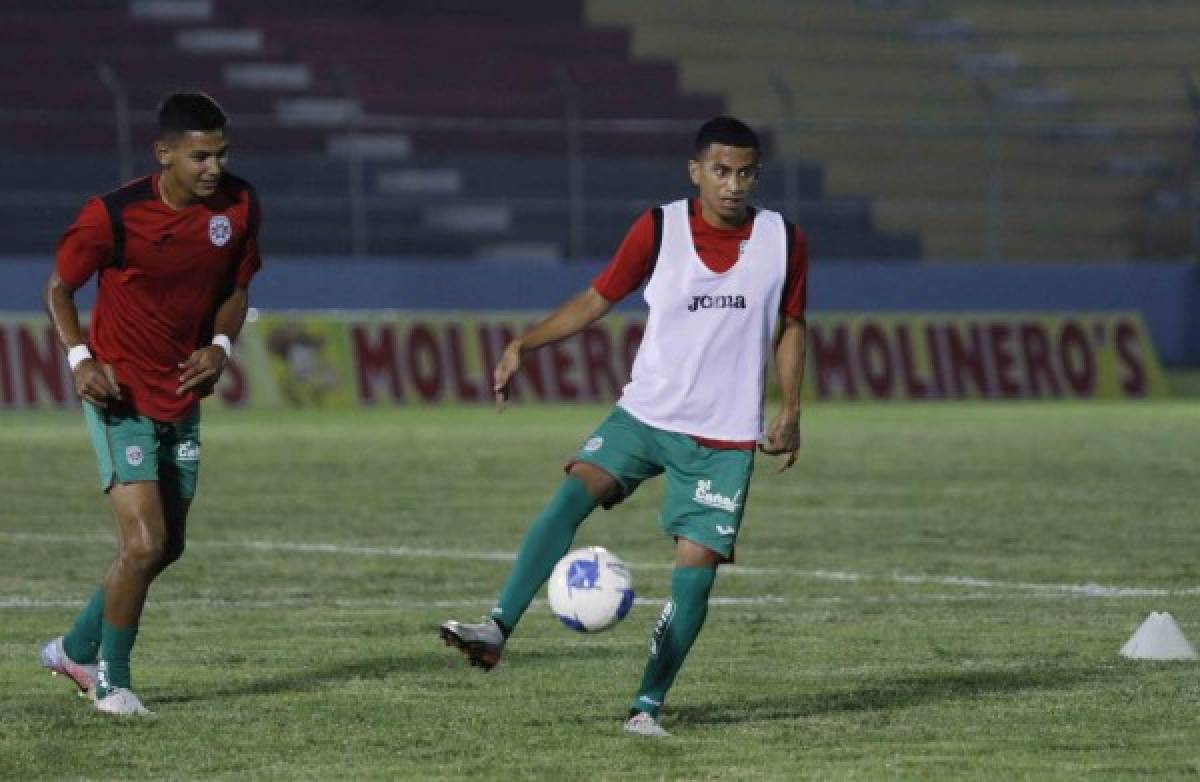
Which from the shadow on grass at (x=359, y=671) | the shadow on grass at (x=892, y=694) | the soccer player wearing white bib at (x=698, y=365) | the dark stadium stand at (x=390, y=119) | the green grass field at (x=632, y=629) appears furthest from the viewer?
the dark stadium stand at (x=390, y=119)

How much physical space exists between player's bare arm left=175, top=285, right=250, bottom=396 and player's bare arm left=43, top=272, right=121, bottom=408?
23cm

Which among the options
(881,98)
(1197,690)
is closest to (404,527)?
(1197,690)

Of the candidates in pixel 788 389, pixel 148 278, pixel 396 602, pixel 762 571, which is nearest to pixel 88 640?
pixel 148 278

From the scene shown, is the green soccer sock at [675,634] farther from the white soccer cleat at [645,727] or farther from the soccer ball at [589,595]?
the soccer ball at [589,595]

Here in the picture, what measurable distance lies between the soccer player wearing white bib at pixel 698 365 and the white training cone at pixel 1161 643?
1985 millimetres

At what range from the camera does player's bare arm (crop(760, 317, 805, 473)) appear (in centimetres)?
862

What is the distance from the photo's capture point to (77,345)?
8.73 m

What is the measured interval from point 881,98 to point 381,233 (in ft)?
35.1

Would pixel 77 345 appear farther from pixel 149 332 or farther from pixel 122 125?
pixel 122 125

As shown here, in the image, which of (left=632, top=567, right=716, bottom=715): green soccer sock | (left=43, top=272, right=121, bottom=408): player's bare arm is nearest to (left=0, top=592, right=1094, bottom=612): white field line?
(left=43, top=272, right=121, bottom=408): player's bare arm

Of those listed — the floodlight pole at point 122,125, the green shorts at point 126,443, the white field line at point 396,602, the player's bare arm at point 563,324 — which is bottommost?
the floodlight pole at point 122,125

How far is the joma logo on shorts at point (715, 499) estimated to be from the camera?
8586mm

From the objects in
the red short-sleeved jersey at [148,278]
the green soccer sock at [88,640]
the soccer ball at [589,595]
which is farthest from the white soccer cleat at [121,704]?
the soccer ball at [589,595]

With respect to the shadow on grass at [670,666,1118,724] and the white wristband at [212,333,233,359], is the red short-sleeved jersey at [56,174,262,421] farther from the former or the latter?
the shadow on grass at [670,666,1118,724]
